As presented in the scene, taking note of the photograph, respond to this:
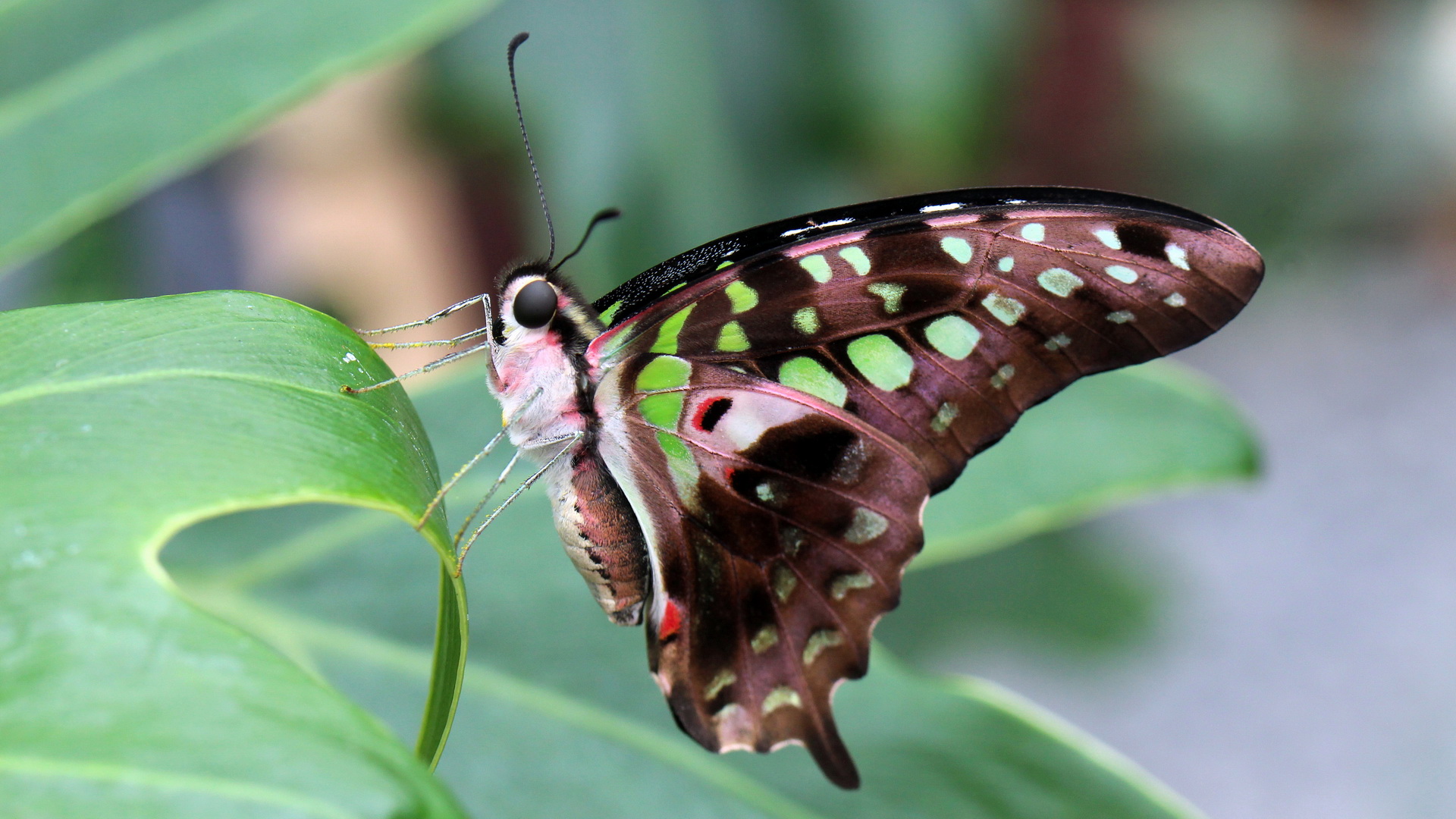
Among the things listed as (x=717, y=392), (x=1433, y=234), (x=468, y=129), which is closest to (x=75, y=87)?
(x=717, y=392)

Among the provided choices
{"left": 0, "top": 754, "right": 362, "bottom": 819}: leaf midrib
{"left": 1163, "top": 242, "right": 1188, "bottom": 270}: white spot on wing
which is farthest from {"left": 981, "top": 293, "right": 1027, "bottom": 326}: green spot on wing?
{"left": 0, "top": 754, "right": 362, "bottom": 819}: leaf midrib

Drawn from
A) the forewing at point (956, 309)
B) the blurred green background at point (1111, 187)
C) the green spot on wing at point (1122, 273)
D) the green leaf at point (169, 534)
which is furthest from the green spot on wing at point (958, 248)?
the blurred green background at point (1111, 187)

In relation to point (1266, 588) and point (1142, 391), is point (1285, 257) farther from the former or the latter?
point (1142, 391)

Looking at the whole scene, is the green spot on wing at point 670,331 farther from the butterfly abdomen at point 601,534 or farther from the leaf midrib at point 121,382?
the leaf midrib at point 121,382

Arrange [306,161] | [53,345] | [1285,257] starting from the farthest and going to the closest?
[306,161] < [1285,257] < [53,345]

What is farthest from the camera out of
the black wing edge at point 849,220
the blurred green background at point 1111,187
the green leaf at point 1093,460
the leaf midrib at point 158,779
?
the blurred green background at point 1111,187

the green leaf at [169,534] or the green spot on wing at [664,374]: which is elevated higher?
the green spot on wing at [664,374]

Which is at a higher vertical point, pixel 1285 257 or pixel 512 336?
pixel 1285 257

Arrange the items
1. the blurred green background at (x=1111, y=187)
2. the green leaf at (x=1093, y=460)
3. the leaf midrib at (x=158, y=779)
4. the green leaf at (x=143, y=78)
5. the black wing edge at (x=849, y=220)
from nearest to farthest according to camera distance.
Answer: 1. the leaf midrib at (x=158, y=779)
2. the black wing edge at (x=849, y=220)
3. the green leaf at (x=143, y=78)
4. the green leaf at (x=1093, y=460)
5. the blurred green background at (x=1111, y=187)
